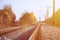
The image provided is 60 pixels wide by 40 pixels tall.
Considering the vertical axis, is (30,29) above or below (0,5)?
below

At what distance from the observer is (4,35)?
276cm

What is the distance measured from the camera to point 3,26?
2832 millimetres

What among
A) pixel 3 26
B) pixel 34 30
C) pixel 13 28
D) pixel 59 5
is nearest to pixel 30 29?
pixel 34 30

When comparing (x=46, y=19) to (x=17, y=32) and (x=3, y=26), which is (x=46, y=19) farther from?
(x=3, y=26)

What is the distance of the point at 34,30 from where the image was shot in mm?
2754

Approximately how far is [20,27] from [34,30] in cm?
26

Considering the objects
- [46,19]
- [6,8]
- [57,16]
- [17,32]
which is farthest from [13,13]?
[57,16]

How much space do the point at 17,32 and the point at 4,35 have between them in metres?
0.23

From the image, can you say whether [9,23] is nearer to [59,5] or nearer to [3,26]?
[3,26]

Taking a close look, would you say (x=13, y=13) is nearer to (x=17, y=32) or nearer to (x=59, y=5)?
(x=17, y=32)

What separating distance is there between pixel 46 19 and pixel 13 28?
0.59 meters

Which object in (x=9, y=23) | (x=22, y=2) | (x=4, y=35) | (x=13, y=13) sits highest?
(x=22, y=2)

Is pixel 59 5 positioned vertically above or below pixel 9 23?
above

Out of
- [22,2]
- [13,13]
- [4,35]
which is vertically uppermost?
[22,2]
